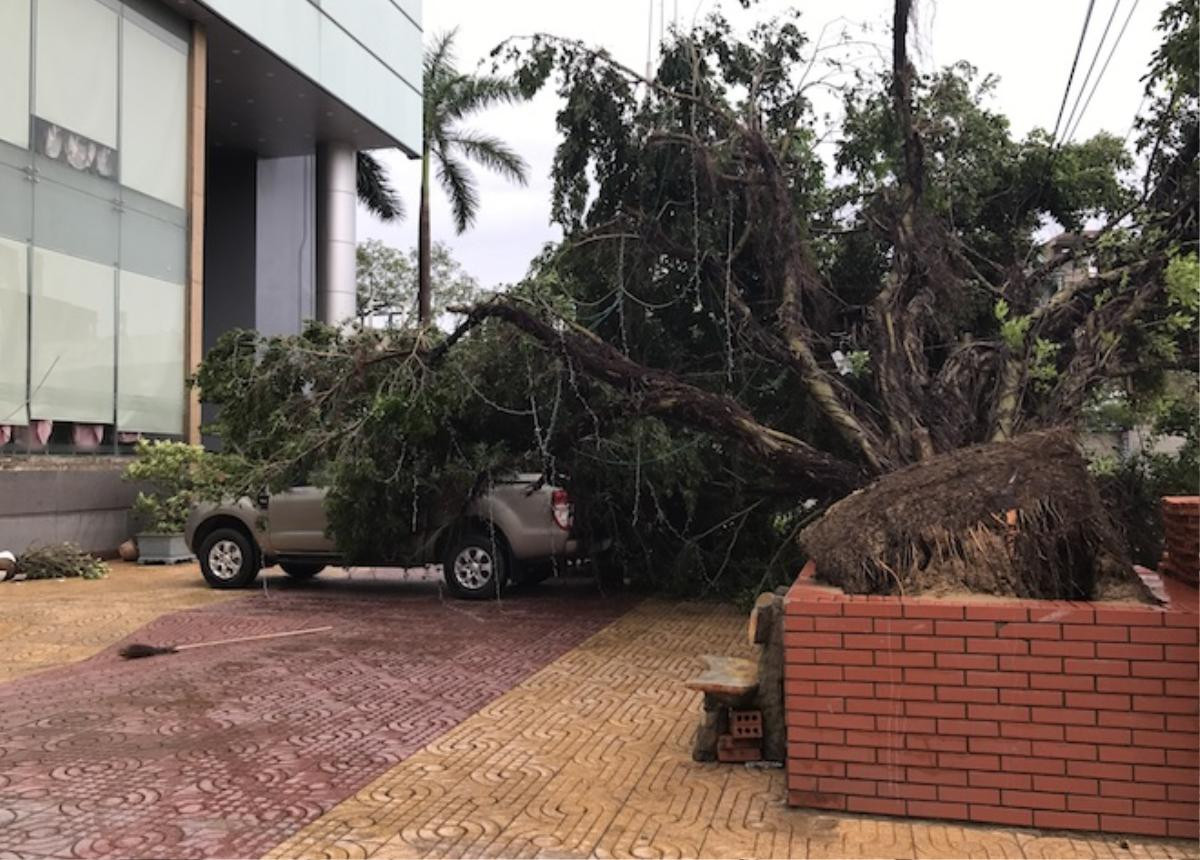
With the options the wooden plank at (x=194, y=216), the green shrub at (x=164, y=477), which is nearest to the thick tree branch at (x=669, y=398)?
the green shrub at (x=164, y=477)

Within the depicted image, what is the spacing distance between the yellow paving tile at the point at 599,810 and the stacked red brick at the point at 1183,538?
1.22 meters

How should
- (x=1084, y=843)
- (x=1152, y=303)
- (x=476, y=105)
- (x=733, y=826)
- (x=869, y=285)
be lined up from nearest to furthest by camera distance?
(x=1084, y=843)
(x=733, y=826)
(x=1152, y=303)
(x=869, y=285)
(x=476, y=105)

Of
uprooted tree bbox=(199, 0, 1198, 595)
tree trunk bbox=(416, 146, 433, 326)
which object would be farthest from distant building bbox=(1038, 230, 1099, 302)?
tree trunk bbox=(416, 146, 433, 326)

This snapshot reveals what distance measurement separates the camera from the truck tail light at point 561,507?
10375mm

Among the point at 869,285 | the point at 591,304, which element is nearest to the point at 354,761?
the point at 591,304

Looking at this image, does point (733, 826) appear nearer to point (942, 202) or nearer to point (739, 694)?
point (739, 694)

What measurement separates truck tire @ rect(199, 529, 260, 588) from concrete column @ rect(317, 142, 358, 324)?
13.8 m

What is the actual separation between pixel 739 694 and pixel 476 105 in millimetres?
26869

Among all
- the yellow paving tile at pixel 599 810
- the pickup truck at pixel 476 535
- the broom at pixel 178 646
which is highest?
the pickup truck at pixel 476 535

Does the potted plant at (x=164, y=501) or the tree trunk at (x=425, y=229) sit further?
the tree trunk at (x=425, y=229)

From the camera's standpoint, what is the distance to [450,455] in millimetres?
10055

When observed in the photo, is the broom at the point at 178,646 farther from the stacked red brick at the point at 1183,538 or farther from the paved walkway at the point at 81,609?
the stacked red brick at the point at 1183,538

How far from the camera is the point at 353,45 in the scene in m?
22.8

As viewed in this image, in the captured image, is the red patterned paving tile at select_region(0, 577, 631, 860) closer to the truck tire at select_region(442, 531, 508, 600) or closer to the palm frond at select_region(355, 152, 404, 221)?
the truck tire at select_region(442, 531, 508, 600)
